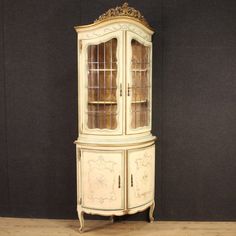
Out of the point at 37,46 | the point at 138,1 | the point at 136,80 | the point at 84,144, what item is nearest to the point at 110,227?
the point at 84,144

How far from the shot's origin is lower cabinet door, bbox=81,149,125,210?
3.77 m

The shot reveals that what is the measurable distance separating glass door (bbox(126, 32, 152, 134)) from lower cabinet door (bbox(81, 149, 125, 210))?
33cm

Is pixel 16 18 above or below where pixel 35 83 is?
above

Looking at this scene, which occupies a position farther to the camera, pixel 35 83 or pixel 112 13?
pixel 35 83

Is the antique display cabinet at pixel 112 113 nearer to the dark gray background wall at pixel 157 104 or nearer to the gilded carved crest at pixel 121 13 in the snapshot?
the gilded carved crest at pixel 121 13

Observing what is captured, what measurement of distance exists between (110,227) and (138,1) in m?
2.43

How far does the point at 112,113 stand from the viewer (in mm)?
3799

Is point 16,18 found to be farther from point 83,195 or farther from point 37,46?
point 83,195

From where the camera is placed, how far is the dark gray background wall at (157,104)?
4.16m

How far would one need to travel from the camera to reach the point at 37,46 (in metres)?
4.24

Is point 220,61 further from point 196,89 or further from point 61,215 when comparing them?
point 61,215

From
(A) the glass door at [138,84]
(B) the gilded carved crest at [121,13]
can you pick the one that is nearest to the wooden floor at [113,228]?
(A) the glass door at [138,84]

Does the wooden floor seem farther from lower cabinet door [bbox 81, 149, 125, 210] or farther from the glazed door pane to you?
the glazed door pane

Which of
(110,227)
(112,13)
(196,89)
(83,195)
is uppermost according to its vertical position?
(112,13)
